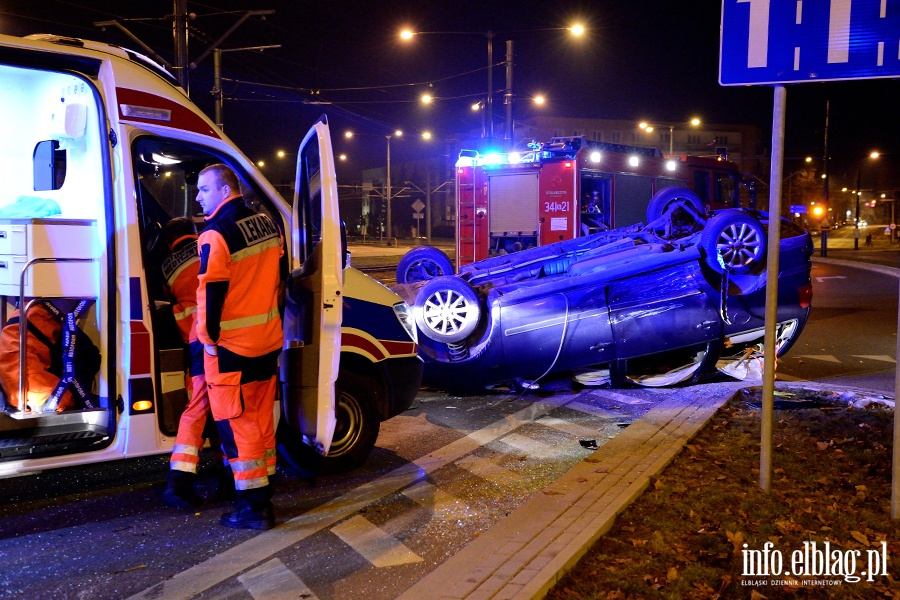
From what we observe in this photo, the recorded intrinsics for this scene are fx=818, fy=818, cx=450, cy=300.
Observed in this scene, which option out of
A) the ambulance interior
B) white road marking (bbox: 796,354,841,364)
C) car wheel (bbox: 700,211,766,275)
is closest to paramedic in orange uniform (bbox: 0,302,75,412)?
the ambulance interior

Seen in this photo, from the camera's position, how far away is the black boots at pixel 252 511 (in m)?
4.39

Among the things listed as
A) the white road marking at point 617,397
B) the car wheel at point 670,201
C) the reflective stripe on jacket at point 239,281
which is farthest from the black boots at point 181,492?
the car wheel at point 670,201

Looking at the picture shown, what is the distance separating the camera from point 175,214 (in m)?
6.11

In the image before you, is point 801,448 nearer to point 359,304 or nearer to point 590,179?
point 359,304

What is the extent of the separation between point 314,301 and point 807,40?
3006mm

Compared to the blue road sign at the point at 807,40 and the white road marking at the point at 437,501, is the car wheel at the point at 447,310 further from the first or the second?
the blue road sign at the point at 807,40

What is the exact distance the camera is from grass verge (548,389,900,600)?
3506mm

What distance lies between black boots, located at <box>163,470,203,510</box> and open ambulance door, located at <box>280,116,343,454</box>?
26.0 inches

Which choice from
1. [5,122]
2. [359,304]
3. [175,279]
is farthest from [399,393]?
[5,122]

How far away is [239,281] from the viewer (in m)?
4.29

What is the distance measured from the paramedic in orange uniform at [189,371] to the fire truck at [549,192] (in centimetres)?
1038

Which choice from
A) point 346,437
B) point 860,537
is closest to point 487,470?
point 346,437

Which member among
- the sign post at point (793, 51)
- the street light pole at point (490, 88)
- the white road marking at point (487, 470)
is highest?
the street light pole at point (490, 88)

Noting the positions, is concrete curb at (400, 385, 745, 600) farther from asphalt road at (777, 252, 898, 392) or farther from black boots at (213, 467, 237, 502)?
asphalt road at (777, 252, 898, 392)
